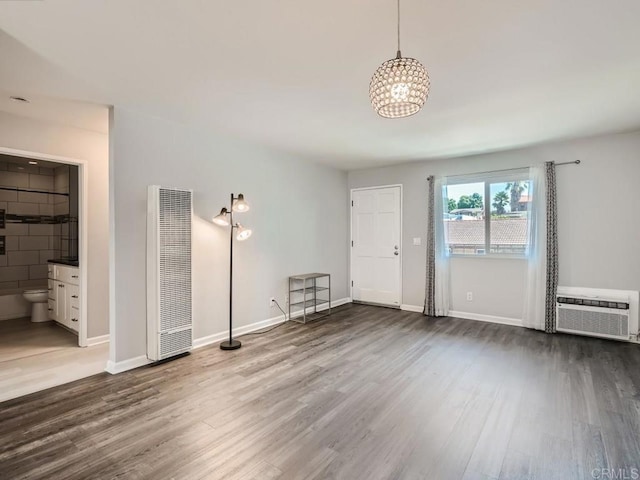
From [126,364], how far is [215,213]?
186 centimetres

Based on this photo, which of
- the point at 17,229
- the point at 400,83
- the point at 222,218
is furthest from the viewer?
the point at 17,229

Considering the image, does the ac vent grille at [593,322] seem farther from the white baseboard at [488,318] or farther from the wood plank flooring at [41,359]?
the wood plank flooring at [41,359]

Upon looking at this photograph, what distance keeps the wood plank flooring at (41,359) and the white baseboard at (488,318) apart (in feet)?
15.7

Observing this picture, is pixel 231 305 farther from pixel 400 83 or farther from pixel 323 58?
pixel 400 83

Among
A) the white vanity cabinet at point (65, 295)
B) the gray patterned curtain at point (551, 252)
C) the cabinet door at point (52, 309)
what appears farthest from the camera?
the cabinet door at point (52, 309)

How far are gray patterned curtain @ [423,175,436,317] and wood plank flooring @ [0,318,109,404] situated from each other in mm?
4447

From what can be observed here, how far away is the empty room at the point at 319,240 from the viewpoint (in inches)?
75.7

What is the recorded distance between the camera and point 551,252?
4.36 m

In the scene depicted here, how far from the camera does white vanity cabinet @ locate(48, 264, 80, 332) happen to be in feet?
13.5

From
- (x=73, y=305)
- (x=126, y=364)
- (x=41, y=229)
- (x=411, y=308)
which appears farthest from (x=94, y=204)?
(x=411, y=308)

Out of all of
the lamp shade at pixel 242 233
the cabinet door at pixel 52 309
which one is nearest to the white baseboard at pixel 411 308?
the lamp shade at pixel 242 233

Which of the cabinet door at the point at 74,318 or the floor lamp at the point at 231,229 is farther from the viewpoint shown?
the cabinet door at the point at 74,318

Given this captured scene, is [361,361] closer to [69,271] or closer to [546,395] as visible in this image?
[546,395]

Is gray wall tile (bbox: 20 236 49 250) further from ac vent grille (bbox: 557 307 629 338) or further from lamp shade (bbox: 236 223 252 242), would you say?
ac vent grille (bbox: 557 307 629 338)
